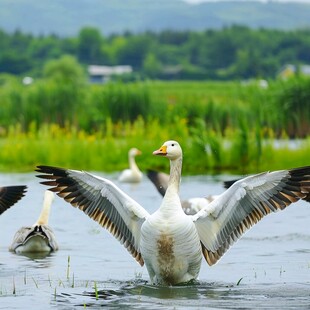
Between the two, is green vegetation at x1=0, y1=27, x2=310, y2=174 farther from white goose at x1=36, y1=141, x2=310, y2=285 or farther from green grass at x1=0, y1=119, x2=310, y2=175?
white goose at x1=36, y1=141, x2=310, y2=285

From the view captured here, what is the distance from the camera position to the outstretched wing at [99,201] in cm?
1185

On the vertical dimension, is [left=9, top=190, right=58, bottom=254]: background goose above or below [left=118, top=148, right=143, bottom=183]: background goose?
below

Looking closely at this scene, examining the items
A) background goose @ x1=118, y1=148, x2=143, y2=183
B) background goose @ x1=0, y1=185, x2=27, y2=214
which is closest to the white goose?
background goose @ x1=0, y1=185, x2=27, y2=214

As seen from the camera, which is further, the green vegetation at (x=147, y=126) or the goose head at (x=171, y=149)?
the green vegetation at (x=147, y=126)

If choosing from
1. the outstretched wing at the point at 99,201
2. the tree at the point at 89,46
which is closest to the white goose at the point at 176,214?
the outstretched wing at the point at 99,201

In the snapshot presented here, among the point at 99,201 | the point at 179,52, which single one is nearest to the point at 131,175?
the point at 99,201

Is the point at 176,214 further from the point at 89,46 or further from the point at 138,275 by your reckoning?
the point at 89,46

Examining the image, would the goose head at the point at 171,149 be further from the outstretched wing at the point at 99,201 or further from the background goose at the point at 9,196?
the background goose at the point at 9,196

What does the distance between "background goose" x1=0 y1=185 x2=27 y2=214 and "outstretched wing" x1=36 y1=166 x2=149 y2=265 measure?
1.76 meters

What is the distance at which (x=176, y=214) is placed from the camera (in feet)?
36.4

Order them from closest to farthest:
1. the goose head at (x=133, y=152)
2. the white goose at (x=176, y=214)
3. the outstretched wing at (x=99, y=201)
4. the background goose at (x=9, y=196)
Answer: the white goose at (x=176, y=214) → the outstretched wing at (x=99, y=201) → the background goose at (x=9, y=196) → the goose head at (x=133, y=152)

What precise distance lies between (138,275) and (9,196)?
2153 mm

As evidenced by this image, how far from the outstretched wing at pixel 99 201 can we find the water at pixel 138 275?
22.0 inches

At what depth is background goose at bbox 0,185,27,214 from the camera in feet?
45.3
